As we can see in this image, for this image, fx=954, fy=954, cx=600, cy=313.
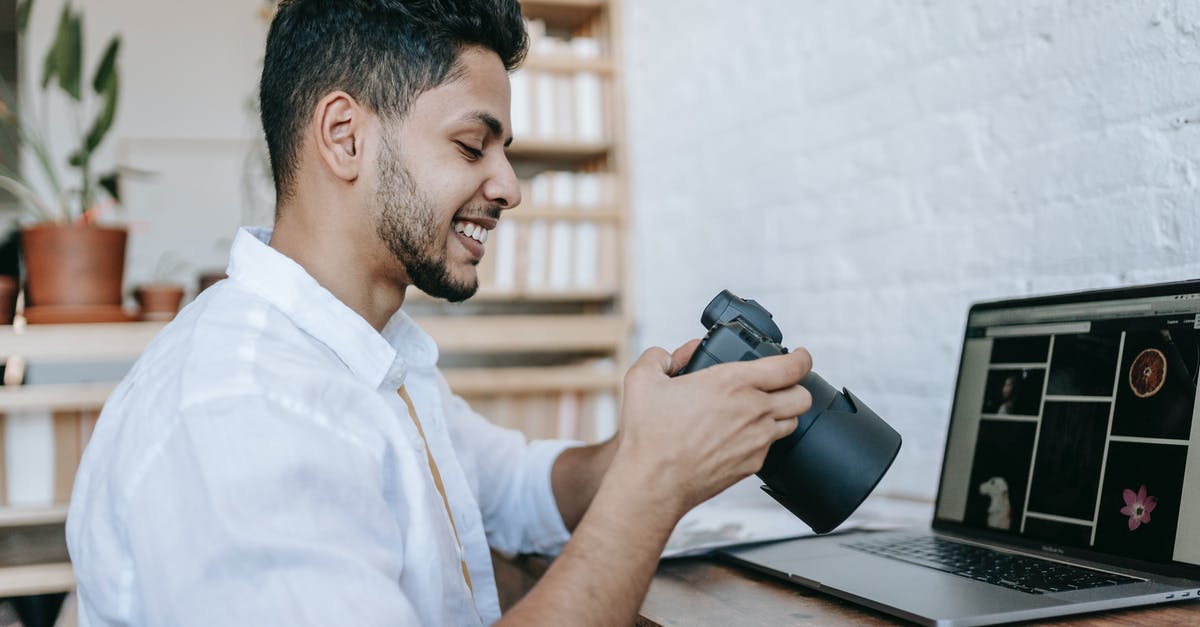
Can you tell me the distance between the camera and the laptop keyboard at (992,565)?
767 mm

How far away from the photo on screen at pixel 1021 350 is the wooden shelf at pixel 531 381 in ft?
4.31

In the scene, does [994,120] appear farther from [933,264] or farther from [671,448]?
[671,448]

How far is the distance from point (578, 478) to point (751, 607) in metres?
0.36

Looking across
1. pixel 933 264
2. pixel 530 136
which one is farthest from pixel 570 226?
pixel 933 264

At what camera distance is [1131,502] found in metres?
0.83

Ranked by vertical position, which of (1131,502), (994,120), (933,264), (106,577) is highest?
(994,120)

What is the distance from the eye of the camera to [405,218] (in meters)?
0.90

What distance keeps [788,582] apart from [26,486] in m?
1.28

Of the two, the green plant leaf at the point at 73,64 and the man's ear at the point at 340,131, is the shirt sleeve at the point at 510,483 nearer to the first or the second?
the man's ear at the point at 340,131

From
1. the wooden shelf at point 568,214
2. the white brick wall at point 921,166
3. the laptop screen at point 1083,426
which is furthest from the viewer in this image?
the wooden shelf at point 568,214

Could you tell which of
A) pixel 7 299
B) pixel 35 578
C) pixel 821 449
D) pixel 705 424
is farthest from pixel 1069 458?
pixel 7 299

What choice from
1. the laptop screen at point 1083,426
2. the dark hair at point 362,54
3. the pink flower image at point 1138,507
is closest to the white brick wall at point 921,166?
the laptop screen at point 1083,426

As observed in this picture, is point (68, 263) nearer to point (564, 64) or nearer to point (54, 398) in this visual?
point (54, 398)

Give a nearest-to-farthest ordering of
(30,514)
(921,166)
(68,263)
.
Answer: (921,166)
(30,514)
(68,263)
